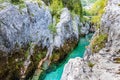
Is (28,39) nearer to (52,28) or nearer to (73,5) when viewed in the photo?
(52,28)

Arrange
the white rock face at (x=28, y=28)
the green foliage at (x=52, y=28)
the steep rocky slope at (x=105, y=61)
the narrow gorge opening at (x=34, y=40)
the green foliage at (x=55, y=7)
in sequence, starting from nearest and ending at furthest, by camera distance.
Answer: the steep rocky slope at (x=105, y=61) < the narrow gorge opening at (x=34, y=40) < the white rock face at (x=28, y=28) < the green foliage at (x=52, y=28) < the green foliage at (x=55, y=7)

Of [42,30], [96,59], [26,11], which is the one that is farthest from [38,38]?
A: [96,59]

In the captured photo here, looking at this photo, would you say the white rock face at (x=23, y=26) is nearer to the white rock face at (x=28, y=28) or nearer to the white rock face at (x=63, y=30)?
the white rock face at (x=28, y=28)

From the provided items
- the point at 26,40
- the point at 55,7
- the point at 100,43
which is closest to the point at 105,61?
the point at 100,43

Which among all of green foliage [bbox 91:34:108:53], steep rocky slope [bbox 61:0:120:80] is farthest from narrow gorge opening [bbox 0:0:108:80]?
steep rocky slope [bbox 61:0:120:80]

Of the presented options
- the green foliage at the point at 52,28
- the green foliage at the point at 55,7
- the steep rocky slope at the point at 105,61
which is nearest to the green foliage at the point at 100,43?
the steep rocky slope at the point at 105,61

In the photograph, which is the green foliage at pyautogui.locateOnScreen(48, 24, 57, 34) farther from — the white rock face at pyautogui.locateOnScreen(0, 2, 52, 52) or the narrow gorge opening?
the white rock face at pyautogui.locateOnScreen(0, 2, 52, 52)

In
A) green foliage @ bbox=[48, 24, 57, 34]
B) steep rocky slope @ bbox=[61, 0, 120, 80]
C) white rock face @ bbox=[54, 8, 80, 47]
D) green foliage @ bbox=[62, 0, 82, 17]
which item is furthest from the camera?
green foliage @ bbox=[62, 0, 82, 17]
